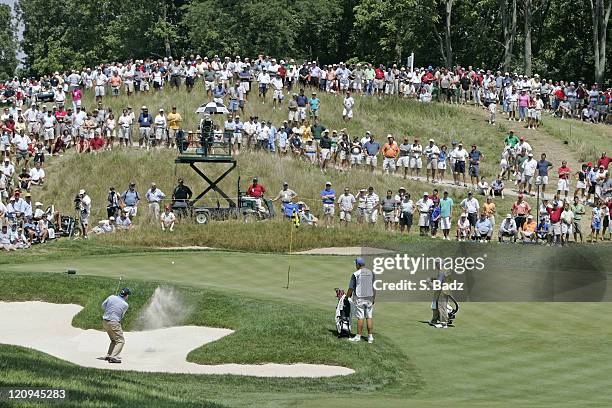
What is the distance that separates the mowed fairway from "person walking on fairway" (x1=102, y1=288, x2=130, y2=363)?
7.52ft

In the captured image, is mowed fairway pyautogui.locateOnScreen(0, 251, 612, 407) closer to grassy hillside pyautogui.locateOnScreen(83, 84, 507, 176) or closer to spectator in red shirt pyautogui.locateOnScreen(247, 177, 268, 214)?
spectator in red shirt pyautogui.locateOnScreen(247, 177, 268, 214)

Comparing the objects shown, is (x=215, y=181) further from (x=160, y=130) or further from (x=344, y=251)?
(x=344, y=251)

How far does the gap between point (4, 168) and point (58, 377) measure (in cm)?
2761

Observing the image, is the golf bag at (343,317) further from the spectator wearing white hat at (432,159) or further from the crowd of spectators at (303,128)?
the spectator wearing white hat at (432,159)

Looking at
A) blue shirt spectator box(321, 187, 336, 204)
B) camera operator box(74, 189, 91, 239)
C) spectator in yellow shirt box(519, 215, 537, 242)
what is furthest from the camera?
blue shirt spectator box(321, 187, 336, 204)

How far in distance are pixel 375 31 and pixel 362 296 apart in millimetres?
67815

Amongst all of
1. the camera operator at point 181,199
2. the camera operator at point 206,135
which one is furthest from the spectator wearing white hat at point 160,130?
the camera operator at point 181,199

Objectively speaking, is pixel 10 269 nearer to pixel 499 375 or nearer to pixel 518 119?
pixel 499 375

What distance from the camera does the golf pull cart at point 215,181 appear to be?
139 ft

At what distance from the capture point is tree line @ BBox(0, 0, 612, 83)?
83.3 meters

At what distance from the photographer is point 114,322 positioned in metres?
23.2

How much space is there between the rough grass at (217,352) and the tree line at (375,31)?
161ft

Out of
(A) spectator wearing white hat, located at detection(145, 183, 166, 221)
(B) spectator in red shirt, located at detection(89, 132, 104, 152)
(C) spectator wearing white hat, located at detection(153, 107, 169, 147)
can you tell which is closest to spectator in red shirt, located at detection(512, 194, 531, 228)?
(A) spectator wearing white hat, located at detection(145, 183, 166, 221)

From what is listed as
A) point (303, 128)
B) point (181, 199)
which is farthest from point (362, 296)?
point (303, 128)
